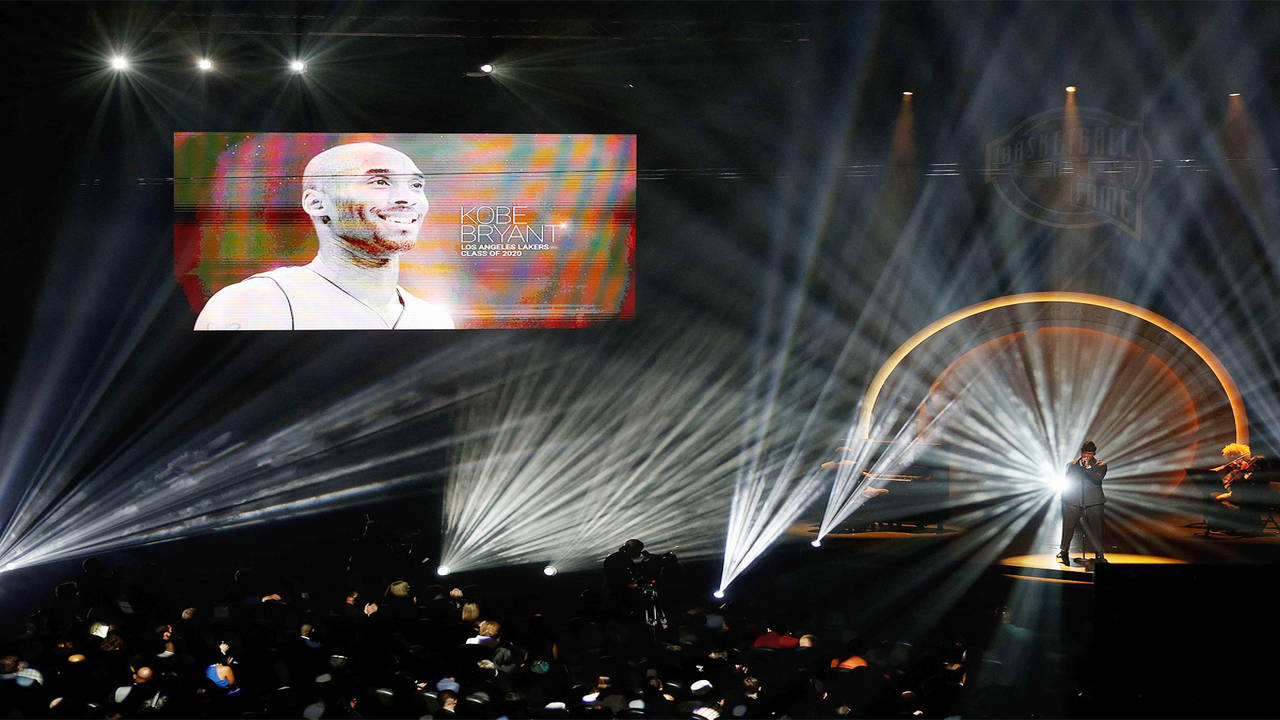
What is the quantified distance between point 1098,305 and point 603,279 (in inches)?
177

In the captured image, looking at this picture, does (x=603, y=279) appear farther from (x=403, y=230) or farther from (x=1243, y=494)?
(x=1243, y=494)

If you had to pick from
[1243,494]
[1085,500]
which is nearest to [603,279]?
[1085,500]

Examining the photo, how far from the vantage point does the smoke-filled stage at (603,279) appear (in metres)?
8.37

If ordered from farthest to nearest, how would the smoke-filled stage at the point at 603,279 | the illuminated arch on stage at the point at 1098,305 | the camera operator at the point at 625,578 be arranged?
1. the illuminated arch on stage at the point at 1098,305
2. the smoke-filled stage at the point at 603,279
3. the camera operator at the point at 625,578

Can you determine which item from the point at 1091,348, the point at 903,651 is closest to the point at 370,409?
the point at 903,651

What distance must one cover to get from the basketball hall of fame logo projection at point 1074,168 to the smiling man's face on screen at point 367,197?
5058 mm

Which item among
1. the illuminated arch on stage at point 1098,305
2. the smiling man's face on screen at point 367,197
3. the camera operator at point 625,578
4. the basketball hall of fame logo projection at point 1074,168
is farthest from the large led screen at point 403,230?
the basketball hall of fame logo projection at point 1074,168

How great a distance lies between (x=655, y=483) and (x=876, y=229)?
297 centimetres

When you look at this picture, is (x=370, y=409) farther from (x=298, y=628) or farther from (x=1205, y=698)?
(x=1205, y=698)

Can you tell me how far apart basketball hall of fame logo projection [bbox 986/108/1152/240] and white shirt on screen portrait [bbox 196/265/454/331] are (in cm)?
556

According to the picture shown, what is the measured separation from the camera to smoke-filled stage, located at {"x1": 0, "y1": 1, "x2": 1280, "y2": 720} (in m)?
8.37

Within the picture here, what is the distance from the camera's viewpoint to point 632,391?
→ 905 cm

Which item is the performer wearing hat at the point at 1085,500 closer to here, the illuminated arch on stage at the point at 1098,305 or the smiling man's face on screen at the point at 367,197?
the illuminated arch on stage at the point at 1098,305

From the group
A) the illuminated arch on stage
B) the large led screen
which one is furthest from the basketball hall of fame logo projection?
the large led screen
